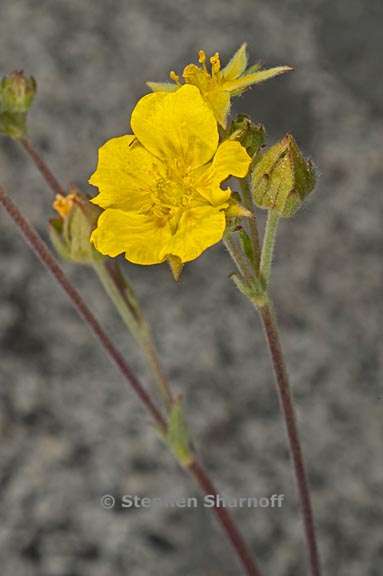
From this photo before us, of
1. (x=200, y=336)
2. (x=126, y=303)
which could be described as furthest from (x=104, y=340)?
(x=200, y=336)

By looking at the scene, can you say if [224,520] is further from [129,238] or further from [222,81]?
[222,81]

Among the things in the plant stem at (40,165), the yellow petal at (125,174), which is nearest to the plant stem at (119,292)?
the plant stem at (40,165)

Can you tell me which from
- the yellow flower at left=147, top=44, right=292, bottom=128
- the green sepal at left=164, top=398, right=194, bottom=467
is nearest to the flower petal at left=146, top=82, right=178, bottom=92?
the yellow flower at left=147, top=44, right=292, bottom=128

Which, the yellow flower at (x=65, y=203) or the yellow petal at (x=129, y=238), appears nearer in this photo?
the yellow petal at (x=129, y=238)

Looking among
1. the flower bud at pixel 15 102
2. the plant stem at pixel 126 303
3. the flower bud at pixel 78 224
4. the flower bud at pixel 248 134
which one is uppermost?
the flower bud at pixel 15 102

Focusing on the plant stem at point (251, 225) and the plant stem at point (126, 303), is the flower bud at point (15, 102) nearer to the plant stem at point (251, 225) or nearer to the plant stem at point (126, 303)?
the plant stem at point (126, 303)

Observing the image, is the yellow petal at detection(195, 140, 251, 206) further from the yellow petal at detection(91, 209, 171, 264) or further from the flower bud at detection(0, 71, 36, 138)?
the flower bud at detection(0, 71, 36, 138)

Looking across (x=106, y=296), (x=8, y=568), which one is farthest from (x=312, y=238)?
(x=8, y=568)
